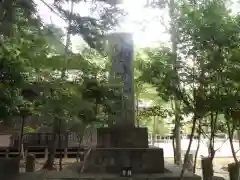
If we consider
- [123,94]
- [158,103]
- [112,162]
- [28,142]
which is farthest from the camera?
[28,142]

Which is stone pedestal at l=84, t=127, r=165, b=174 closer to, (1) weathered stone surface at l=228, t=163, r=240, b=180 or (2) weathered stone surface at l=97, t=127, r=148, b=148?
(2) weathered stone surface at l=97, t=127, r=148, b=148

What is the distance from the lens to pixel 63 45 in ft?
26.8

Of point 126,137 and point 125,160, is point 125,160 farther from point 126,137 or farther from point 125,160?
point 126,137

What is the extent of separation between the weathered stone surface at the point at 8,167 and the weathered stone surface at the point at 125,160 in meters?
1.96

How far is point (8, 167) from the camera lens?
7898 millimetres

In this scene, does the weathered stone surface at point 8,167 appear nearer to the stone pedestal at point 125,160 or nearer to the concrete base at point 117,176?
the concrete base at point 117,176

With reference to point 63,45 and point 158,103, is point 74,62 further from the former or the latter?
point 158,103

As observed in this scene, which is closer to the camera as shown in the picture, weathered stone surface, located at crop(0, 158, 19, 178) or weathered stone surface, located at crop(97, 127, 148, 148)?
weathered stone surface, located at crop(0, 158, 19, 178)

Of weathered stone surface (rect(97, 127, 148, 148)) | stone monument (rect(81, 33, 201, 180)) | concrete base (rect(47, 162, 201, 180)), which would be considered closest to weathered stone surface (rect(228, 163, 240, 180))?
stone monument (rect(81, 33, 201, 180))

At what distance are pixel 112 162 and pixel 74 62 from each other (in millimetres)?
3521

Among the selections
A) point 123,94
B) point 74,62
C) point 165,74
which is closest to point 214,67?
point 165,74

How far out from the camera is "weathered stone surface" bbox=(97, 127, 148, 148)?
7984 millimetres

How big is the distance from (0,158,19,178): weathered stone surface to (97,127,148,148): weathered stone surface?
2365 millimetres

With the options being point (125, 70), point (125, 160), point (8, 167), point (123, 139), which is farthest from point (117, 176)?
point (125, 70)
